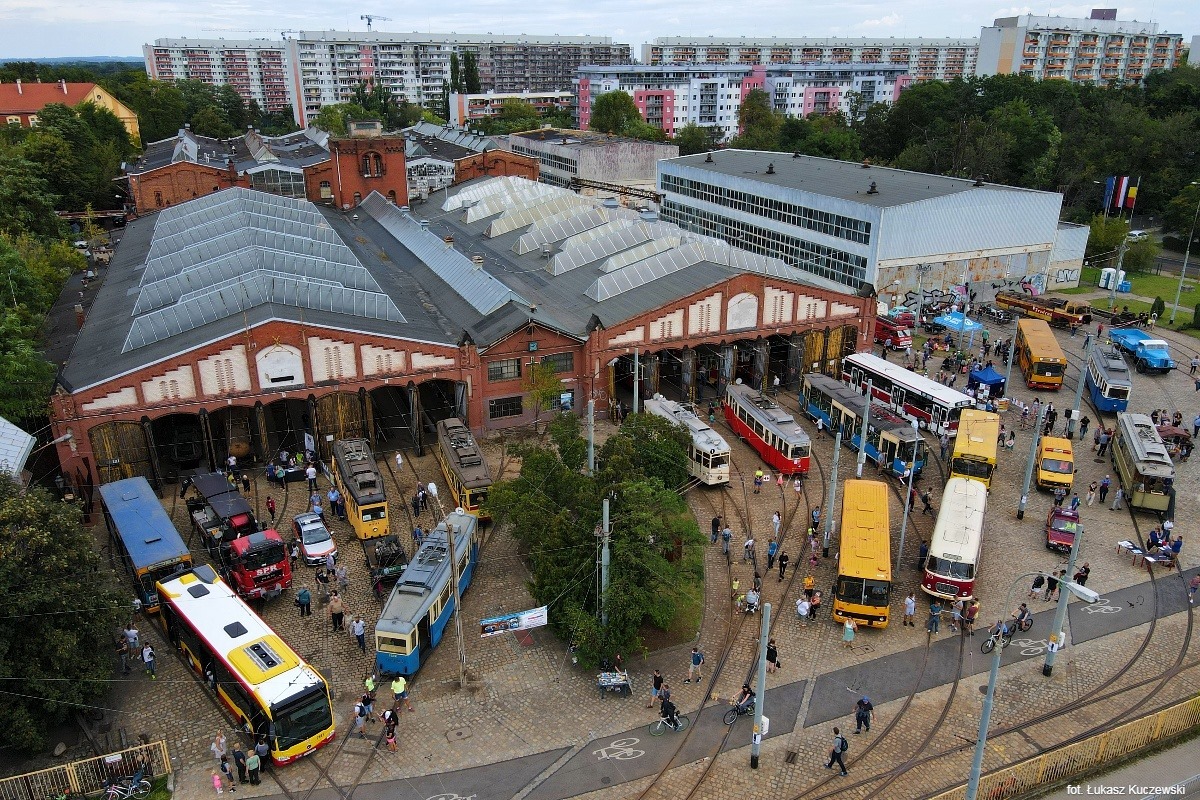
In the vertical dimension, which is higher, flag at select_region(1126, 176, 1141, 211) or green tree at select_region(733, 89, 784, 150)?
green tree at select_region(733, 89, 784, 150)

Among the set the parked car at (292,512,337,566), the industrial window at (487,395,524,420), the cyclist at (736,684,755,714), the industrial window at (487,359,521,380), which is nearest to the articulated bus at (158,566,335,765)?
the parked car at (292,512,337,566)

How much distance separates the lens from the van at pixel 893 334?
5847cm

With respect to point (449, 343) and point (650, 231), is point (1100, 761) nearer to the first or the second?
point (449, 343)

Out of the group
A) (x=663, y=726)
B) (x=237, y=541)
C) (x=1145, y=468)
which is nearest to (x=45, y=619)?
(x=237, y=541)

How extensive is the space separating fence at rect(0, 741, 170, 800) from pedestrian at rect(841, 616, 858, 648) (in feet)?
69.6

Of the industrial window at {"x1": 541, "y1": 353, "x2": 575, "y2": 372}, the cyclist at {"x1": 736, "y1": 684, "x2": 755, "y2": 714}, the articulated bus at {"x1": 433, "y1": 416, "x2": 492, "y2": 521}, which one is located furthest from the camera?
the industrial window at {"x1": 541, "y1": 353, "x2": 575, "y2": 372}

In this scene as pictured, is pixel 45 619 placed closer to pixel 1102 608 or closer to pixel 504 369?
pixel 504 369

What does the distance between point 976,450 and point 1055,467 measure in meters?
4.26

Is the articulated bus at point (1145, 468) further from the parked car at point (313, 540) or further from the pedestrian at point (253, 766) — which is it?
the pedestrian at point (253, 766)

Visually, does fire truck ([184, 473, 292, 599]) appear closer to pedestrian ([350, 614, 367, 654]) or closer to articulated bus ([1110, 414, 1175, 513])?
pedestrian ([350, 614, 367, 654])

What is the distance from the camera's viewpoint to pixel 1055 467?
3916 centimetres

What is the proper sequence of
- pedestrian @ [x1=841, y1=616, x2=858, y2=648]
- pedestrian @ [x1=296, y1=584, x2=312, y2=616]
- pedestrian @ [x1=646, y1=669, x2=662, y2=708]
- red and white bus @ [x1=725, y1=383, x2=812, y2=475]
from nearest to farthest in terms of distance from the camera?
pedestrian @ [x1=646, y1=669, x2=662, y2=708], pedestrian @ [x1=841, y1=616, x2=858, y2=648], pedestrian @ [x1=296, y1=584, x2=312, y2=616], red and white bus @ [x1=725, y1=383, x2=812, y2=475]

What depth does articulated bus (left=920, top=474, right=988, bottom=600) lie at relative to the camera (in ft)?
98.4

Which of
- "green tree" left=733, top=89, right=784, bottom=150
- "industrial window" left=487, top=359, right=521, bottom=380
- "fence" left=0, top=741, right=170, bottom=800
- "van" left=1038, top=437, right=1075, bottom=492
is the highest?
"green tree" left=733, top=89, right=784, bottom=150
